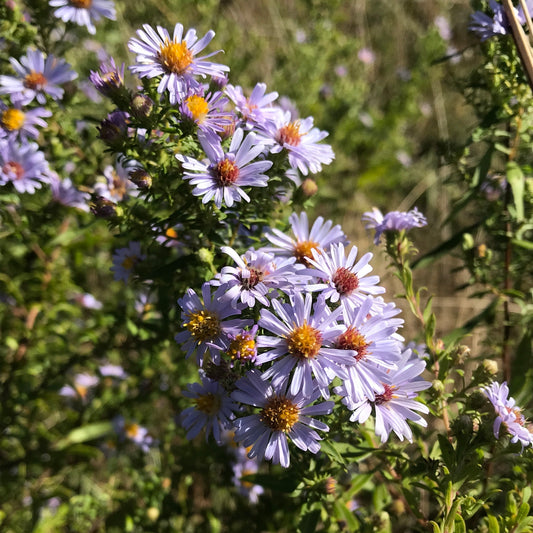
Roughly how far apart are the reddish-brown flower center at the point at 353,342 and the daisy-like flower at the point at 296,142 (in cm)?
43

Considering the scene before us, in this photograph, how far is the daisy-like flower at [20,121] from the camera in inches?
61.4

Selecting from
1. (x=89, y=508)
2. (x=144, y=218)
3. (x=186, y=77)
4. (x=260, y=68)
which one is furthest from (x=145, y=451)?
(x=260, y=68)

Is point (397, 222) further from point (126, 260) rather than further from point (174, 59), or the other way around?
point (126, 260)

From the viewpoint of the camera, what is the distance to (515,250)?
176 cm

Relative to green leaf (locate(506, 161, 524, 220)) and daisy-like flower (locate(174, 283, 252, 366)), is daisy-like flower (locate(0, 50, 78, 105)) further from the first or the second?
green leaf (locate(506, 161, 524, 220))

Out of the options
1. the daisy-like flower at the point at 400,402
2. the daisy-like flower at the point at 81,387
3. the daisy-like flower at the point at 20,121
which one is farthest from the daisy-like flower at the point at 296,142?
the daisy-like flower at the point at 81,387

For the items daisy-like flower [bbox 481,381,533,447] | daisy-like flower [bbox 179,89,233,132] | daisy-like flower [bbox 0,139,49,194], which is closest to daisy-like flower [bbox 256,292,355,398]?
daisy-like flower [bbox 481,381,533,447]

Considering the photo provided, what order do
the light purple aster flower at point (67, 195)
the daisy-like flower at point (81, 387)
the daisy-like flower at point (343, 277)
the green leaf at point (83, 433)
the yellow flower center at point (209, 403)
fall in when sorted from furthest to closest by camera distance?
the daisy-like flower at point (81, 387), the green leaf at point (83, 433), the light purple aster flower at point (67, 195), the yellow flower center at point (209, 403), the daisy-like flower at point (343, 277)

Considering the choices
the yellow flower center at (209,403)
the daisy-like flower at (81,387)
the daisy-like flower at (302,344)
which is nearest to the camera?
the daisy-like flower at (302,344)

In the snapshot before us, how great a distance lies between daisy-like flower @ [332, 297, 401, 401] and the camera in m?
1.00

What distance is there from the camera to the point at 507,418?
1041 mm

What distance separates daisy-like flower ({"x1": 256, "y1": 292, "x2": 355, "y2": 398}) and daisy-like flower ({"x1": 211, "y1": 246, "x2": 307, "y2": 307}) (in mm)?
42

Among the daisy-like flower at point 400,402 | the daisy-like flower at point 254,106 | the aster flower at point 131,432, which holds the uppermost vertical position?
the daisy-like flower at point 254,106

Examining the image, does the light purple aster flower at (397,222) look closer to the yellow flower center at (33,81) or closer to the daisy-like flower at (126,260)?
the daisy-like flower at (126,260)
